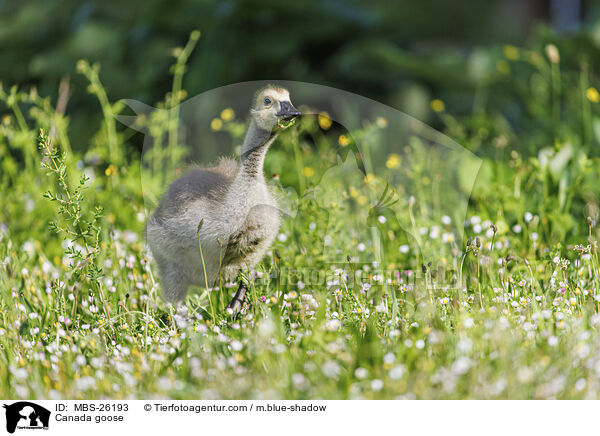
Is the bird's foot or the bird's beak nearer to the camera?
the bird's beak

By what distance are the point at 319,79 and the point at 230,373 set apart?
3.96 metres

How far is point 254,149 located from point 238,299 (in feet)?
2.10

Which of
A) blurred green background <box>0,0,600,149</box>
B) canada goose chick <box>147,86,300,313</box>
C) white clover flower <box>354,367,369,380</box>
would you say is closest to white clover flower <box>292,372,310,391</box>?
white clover flower <box>354,367,369,380</box>

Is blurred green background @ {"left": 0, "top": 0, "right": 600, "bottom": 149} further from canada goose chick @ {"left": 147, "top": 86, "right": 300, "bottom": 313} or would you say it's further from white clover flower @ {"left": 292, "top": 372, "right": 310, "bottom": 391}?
white clover flower @ {"left": 292, "top": 372, "right": 310, "bottom": 391}

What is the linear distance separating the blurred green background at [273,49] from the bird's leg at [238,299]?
88.0 inches

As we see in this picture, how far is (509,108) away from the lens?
616cm

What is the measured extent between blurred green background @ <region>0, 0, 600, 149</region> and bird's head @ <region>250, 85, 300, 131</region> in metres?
2.40

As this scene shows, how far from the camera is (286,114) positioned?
2.29 metres

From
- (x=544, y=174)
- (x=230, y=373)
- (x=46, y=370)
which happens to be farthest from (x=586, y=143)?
(x=46, y=370)

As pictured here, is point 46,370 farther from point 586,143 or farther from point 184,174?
point 586,143
